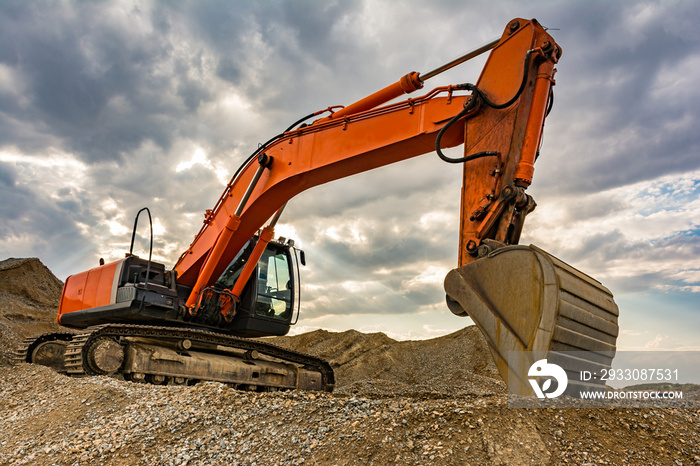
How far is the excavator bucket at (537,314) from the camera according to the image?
11.5 feet

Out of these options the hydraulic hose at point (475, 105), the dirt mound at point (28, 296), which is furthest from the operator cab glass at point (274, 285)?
the dirt mound at point (28, 296)

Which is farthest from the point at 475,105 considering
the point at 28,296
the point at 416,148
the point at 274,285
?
the point at 28,296

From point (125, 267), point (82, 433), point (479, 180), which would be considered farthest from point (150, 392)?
point (479, 180)

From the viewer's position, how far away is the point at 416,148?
5488 mm

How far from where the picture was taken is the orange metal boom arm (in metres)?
4.47

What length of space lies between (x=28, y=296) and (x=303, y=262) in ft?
45.3

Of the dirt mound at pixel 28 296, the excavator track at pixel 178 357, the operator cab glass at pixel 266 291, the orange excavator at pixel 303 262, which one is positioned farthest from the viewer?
the dirt mound at pixel 28 296

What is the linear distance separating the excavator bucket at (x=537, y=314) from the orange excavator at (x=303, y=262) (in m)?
0.01

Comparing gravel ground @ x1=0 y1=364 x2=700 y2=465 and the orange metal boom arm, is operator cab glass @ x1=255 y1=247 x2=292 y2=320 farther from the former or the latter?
gravel ground @ x1=0 y1=364 x2=700 y2=465

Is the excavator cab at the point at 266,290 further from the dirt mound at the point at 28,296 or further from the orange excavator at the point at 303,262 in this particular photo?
the dirt mound at the point at 28,296

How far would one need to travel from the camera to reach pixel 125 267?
23.9 feet

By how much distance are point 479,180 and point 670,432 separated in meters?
2.50

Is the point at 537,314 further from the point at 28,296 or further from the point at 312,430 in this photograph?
the point at 28,296

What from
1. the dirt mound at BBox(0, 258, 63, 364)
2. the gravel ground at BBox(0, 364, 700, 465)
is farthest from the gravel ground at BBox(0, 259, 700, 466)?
the dirt mound at BBox(0, 258, 63, 364)
